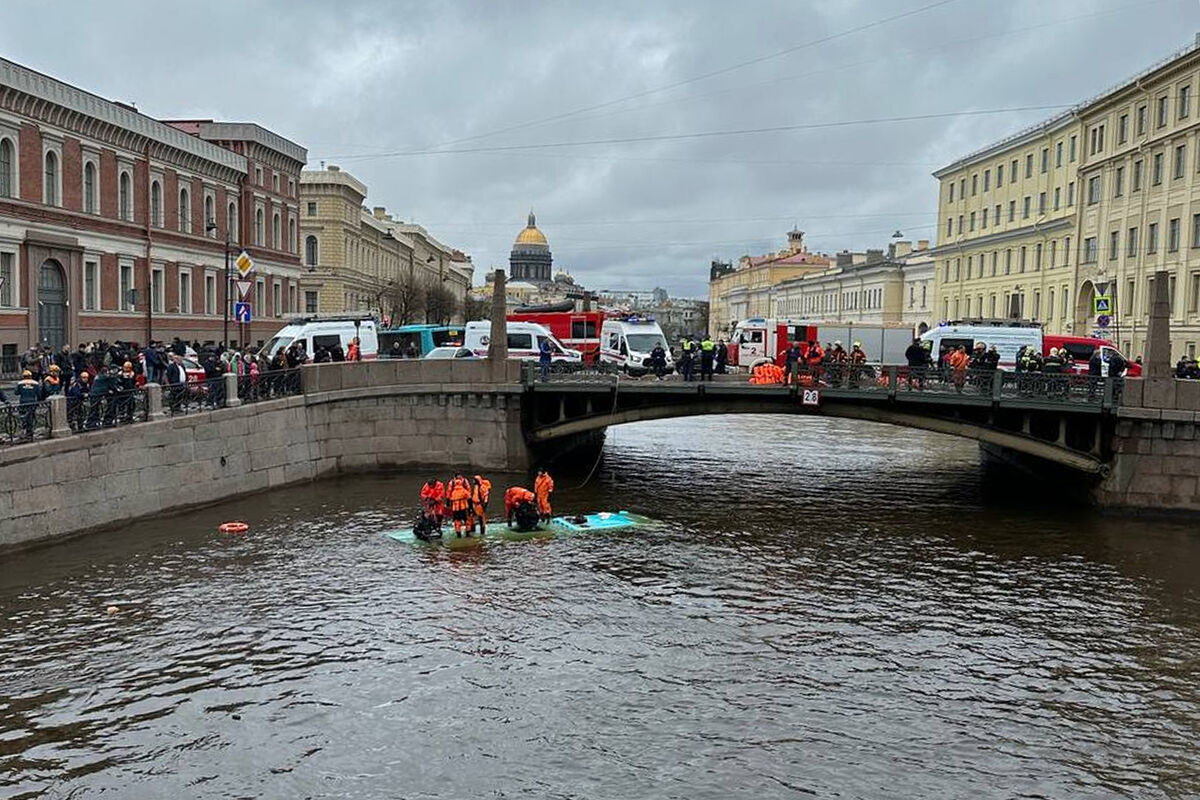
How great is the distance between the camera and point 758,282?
147 m

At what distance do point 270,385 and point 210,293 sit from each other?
27618mm

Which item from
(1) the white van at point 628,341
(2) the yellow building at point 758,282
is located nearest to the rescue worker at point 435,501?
(1) the white van at point 628,341

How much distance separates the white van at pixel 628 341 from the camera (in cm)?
4241

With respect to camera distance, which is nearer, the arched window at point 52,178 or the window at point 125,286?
the arched window at point 52,178

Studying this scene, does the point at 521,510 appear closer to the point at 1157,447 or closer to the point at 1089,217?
the point at 1157,447

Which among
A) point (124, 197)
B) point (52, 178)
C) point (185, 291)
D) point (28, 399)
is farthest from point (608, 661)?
point (185, 291)

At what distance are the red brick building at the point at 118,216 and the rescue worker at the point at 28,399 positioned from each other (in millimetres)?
15885

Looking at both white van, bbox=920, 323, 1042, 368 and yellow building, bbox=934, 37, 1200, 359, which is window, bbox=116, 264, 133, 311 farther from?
yellow building, bbox=934, 37, 1200, 359

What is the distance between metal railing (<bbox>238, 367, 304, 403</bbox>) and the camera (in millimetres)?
26938

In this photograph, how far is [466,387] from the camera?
30.3 m

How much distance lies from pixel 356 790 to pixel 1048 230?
→ 61.4 m

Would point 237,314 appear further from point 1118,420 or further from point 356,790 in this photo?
point 1118,420

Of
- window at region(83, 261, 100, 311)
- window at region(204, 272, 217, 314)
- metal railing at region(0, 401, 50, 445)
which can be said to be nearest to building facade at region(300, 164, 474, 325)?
window at region(204, 272, 217, 314)

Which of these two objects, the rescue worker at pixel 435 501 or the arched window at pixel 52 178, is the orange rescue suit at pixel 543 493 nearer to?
the rescue worker at pixel 435 501
